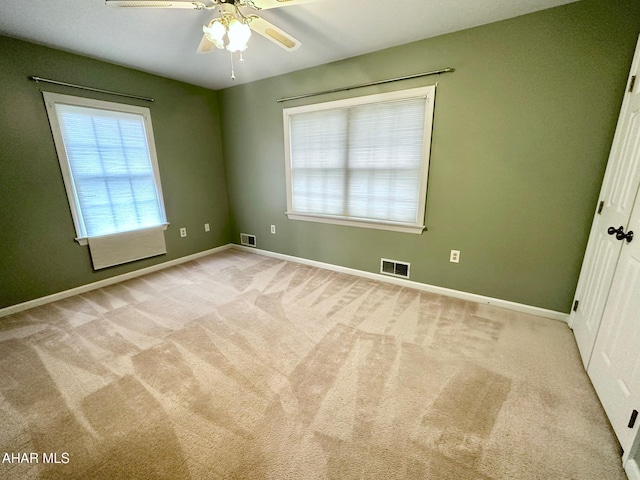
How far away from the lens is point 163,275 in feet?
10.9

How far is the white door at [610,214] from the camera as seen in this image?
5.05ft

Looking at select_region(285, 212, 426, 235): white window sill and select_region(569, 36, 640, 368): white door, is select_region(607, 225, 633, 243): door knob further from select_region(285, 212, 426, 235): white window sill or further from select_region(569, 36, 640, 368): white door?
select_region(285, 212, 426, 235): white window sill

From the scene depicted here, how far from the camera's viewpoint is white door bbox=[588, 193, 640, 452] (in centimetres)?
119

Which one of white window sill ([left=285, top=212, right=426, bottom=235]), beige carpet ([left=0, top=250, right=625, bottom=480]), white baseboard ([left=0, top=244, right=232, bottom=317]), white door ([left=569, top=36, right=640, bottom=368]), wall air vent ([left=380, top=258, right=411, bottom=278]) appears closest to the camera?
beige carpet ([left=0, top=250, right=625, bottom=480])

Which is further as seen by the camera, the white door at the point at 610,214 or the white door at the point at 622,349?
the white door at the point at 610,214

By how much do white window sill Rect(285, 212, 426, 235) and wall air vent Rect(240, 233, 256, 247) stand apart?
863 mm

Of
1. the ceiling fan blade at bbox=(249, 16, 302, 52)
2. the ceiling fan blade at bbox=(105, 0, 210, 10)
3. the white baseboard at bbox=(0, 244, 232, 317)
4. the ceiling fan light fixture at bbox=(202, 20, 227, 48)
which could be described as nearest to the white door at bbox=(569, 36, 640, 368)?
the ceiling fan blade at bbox=(249, 16, 302, 52)

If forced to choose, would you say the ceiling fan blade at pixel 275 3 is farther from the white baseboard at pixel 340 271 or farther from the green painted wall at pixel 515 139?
the white baseboard at pixel 340 271

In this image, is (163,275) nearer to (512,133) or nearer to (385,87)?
(385,87)

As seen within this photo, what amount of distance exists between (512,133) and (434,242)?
1.14m

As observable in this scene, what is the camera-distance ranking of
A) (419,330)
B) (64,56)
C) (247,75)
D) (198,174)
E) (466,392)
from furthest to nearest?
(198,174) → (247,75) → (64,56) → (419,330) → (466,392)

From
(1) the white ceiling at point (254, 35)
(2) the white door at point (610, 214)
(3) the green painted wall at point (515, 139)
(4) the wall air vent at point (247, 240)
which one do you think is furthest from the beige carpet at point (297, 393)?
(1) the white ceiling at point (254, 35)

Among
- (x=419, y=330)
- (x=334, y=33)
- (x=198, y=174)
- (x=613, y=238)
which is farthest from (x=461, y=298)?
(x=198, y=174)

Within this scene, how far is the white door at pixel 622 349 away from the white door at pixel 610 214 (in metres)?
0.10
